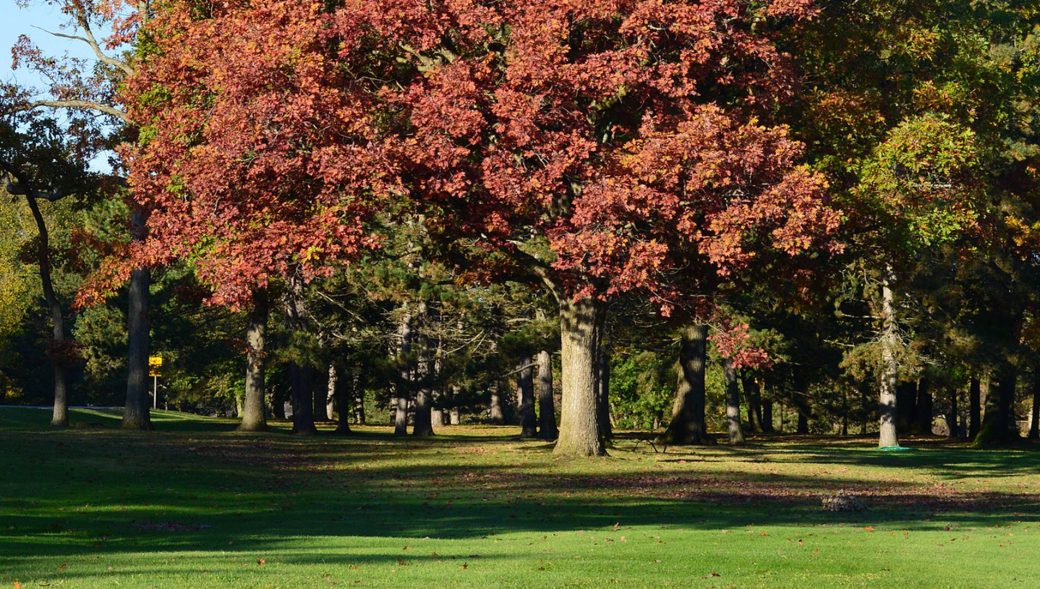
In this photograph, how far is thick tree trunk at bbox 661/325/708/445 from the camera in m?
48.9

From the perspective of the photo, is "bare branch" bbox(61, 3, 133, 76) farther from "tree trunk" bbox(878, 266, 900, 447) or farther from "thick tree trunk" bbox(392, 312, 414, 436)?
"tree trunk" bbox(878, 266, 900, 447)

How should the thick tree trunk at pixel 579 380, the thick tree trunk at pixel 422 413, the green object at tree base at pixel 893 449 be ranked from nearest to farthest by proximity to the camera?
1. the thick tree trunk at pixel 579 380
2. the green object at tree base at pixel 893 449
3. the thick tree trunk at pixel 422 413

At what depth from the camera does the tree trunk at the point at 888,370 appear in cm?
4991

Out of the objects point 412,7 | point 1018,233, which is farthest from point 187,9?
point 1018,233

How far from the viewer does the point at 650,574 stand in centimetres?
1435

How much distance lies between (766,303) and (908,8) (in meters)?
21.4

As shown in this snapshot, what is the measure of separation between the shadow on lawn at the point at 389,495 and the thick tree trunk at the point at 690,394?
25.7 ft

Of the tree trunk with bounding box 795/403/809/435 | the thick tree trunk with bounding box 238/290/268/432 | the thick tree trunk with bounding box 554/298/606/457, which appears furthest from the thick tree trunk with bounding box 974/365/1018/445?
the thick tree trunk with bounding box 238/290/268/432

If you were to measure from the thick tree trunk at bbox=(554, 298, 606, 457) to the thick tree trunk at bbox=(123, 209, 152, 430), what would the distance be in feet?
61.5

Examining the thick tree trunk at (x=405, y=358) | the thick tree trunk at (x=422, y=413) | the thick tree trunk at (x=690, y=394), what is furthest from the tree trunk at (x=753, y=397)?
the thick tree trunk at (x=405, y=358)

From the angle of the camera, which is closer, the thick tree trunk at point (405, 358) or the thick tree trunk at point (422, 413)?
the thick tree trunk at point (405, 358)

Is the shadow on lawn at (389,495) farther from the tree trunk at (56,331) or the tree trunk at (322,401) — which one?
the tree trunk at (322,401)

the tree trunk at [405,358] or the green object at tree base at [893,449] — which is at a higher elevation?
the tree trunk at [405,358]

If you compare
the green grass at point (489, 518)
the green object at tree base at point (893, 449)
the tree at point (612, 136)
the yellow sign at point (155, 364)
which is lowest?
the green grass at point (489, 518)
